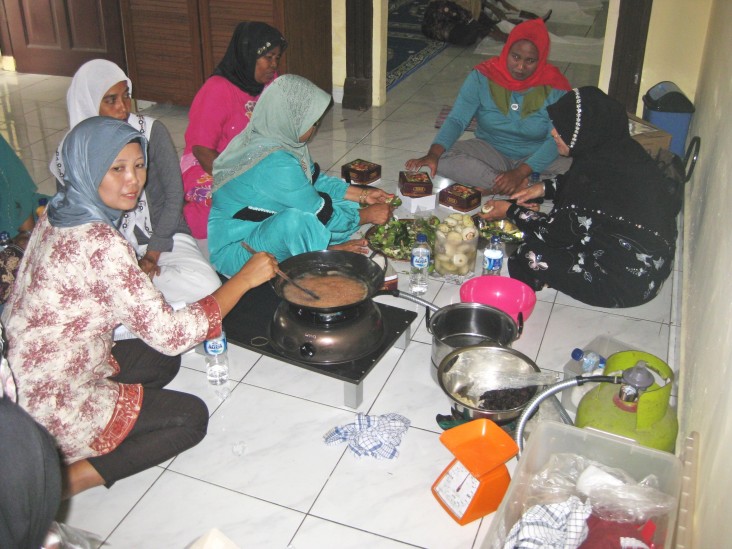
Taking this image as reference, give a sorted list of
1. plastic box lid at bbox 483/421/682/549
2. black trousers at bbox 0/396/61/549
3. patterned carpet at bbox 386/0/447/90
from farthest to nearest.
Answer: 1. patterned carpet at bbox 386/0/447/90
2. plastic box lid at bbox 483/421/682/549
3. black trousers at bbox 0/396/61/549

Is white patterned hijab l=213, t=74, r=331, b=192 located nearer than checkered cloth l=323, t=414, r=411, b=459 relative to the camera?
No

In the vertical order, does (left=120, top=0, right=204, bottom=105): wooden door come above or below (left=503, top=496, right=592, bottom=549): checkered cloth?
above

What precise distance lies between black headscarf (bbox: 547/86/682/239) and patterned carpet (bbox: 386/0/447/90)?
3.08 m

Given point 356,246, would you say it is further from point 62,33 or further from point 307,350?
point 62,33

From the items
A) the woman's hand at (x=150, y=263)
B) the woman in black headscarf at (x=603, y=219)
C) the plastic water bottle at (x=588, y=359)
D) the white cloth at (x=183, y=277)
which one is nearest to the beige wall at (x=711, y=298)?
the woman in black headscarf at (x=603, y=219)

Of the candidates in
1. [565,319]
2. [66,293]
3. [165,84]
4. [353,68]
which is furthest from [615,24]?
[66,293]

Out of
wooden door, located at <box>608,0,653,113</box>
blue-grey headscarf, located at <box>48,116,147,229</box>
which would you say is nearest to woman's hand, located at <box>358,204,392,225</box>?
blue-grey headscarf, located at <box>48,116,147,229</box>

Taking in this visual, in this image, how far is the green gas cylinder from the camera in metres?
2.01

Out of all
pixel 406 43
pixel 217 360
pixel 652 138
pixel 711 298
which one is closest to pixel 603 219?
pixel 711 298

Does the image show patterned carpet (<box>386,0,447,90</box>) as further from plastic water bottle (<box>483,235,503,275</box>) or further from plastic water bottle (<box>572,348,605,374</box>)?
plastic water bottle (<box>572,348,605,374</box>)

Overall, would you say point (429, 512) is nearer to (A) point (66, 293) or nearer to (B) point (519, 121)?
(A) point (66, 293)

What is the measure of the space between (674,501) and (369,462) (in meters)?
0.91

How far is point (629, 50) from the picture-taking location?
14.4 ft

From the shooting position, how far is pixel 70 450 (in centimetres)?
196
